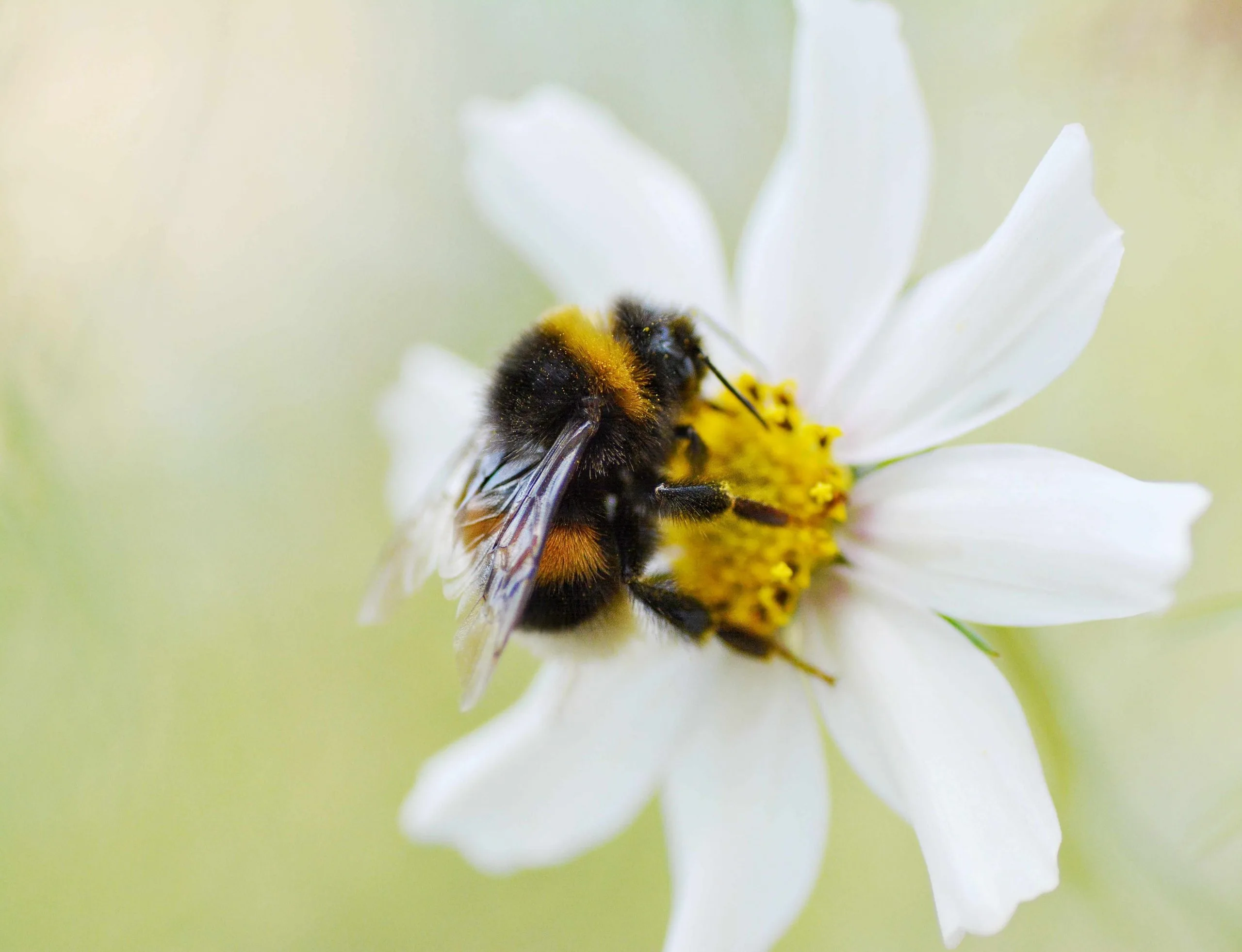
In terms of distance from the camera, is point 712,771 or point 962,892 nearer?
point 962,892

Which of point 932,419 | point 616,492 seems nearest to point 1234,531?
point 932,419

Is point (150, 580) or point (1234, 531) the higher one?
point (150, 580)

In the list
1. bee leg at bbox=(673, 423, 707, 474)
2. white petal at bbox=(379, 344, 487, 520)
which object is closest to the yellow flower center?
bee leg at bbox=(673, 423, 707, 474)

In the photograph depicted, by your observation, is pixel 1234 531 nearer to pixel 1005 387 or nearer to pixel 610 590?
pixel 1005 387

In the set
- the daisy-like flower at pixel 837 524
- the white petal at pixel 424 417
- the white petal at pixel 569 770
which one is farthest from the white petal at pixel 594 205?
the white petal at pixel 569 770

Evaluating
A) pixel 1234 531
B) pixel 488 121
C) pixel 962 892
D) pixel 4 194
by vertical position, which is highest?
pixel 4 194

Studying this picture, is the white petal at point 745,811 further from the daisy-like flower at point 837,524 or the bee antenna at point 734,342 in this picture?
the bee antenna at point 734,342

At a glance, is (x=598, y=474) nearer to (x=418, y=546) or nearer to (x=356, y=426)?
(x=418, y=546)
